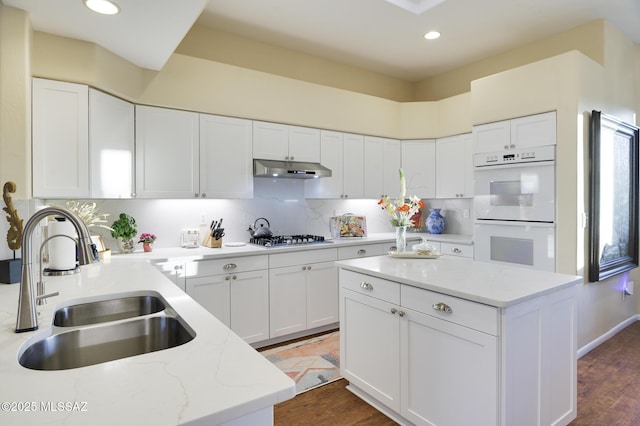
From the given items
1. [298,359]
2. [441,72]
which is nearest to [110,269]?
[298,359]

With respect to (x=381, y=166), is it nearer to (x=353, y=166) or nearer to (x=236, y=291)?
(x=353, y=166)

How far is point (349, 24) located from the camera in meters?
3.56

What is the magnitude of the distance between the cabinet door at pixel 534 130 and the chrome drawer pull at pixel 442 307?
2.27m

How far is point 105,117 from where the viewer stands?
8.84 ft

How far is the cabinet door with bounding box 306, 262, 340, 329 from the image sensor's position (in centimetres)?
357

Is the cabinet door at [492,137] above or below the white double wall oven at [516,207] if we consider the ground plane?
above

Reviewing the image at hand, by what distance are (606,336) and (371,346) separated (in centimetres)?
278

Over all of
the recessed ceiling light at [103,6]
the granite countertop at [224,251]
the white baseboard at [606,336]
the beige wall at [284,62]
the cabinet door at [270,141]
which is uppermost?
the beige wall at [284,62]

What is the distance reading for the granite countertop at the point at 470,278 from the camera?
170cm

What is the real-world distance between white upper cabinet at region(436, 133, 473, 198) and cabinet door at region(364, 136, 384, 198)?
28.6 inches

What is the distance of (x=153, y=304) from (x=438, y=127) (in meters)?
3.93

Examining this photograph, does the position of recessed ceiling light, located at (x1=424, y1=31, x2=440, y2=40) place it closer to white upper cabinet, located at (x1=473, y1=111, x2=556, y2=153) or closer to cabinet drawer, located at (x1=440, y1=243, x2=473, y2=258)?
white upper cabinet, located at (x1=473, y1=111, x2=556, y2=153)

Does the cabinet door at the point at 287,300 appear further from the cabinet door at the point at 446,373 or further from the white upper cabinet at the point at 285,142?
the cabinet door at the point at 446,373

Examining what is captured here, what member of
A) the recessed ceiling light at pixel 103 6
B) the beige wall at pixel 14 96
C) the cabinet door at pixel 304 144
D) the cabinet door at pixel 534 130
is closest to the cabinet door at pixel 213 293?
the beige wall at pixel 14 96
